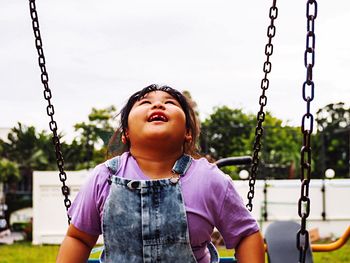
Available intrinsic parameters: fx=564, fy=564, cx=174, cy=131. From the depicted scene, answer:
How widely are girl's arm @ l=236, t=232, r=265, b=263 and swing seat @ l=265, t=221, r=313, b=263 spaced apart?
1409 mm

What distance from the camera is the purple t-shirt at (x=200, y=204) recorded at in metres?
1.46

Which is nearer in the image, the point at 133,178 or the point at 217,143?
the point at 133,178

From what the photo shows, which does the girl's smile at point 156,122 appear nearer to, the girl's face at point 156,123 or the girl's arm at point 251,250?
the girl's face at point 156,123

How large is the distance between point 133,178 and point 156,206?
117 millimetres

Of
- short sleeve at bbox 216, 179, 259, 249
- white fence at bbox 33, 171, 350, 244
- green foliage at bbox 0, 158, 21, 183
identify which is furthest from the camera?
green foliage at bbox 0, 158, 21, 183

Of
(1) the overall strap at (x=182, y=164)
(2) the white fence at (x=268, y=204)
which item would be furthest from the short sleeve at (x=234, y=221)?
(2) the white fence at (x=268, y=204)

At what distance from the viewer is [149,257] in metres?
1.39

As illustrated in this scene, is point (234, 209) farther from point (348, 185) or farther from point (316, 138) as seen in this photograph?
point (316, 138)

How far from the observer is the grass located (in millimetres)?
7367

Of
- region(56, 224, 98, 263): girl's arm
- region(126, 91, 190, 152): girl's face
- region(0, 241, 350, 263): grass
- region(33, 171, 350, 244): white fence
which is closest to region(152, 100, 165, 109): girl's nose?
region(126, 91, 190, 152): girl's face

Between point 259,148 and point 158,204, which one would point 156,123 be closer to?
point 158,204

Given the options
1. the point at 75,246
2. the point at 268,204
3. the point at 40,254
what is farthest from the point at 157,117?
the point at 268,204

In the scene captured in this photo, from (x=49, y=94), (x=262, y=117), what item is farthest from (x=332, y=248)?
(x=49, y=94)

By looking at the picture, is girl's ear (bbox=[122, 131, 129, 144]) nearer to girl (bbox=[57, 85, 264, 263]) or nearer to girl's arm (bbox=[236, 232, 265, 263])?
girl (bbox=[57, 85, 264, 263])
